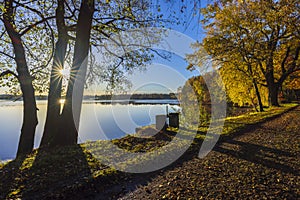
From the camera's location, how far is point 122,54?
9547mm

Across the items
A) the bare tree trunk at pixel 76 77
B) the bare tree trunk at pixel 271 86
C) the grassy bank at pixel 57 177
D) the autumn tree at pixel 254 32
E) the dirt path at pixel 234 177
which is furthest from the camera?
the bare tree trunk at pixel 271 86

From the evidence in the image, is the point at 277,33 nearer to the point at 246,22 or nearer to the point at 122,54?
the point at 246,22

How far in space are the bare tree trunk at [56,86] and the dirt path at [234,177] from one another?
16.3 feet

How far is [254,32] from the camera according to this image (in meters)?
14.1

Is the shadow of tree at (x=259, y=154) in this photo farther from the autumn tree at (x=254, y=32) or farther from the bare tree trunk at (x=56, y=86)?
the autumn tree at (x=254, y=32)

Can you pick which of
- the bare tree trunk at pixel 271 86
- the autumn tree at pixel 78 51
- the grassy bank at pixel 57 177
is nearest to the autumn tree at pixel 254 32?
the bare tree trunk at pixel 271 86

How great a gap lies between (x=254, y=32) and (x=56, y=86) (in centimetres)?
1420

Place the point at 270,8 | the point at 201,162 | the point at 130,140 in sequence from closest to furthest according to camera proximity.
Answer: the point at 201,162 → the point at 130,140 → the point at 270,8

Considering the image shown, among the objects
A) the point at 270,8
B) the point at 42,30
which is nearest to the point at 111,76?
the point at 42,30

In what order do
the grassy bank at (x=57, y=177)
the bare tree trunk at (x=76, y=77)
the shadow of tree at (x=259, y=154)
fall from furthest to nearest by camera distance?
the bare tree trunk at (x=76, y=77), the shadow of tree at (x=259, y=154), the grassy bank at (x=57, y=177)

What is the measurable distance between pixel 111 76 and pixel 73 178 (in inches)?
275

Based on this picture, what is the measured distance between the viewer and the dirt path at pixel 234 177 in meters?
2.88

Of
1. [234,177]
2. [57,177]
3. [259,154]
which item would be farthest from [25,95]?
[259,154]

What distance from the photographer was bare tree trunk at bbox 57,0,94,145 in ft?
21.5
